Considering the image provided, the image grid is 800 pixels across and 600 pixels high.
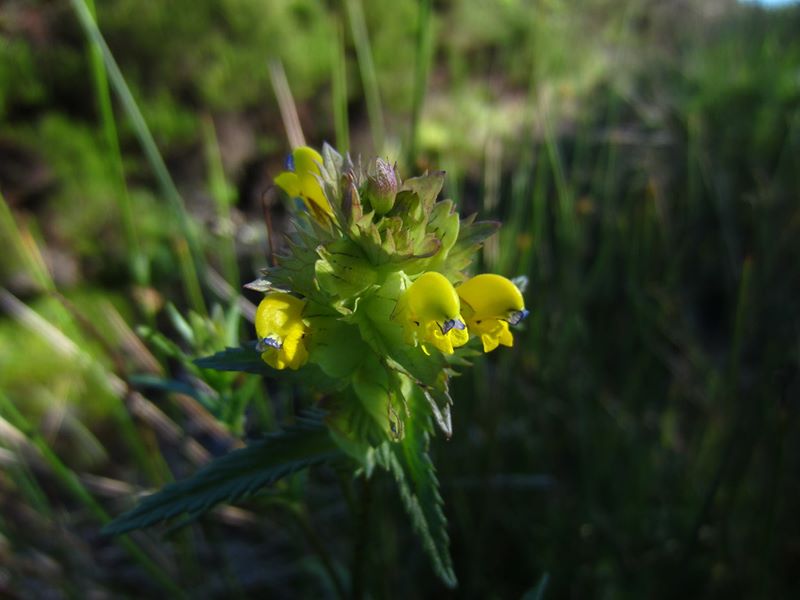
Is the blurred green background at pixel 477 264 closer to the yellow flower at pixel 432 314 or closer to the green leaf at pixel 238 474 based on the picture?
the green leaf at pixel 238 474

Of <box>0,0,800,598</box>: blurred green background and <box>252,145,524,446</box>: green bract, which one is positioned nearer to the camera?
<box>252,145,524,446</box>: green bract

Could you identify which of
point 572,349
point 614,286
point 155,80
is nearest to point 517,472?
point 572,349

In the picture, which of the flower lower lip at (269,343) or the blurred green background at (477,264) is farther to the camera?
the blurred green background at (477,264)

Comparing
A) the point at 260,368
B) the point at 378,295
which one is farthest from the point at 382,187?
the point at 260,368

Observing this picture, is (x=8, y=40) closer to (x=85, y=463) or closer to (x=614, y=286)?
(x=85, y=463)

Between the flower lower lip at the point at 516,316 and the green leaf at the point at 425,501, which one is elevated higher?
the flower lower lip at the point at 516,316

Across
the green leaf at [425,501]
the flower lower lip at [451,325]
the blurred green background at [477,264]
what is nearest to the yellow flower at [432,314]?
the flower lower lip at [451,325]

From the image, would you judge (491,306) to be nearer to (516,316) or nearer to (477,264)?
(516,316)

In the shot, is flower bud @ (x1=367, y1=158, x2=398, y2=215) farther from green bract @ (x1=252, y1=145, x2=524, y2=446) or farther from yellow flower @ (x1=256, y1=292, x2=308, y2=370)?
yellow flower @ (x1=256, y1=292, x2=308, y2=370)

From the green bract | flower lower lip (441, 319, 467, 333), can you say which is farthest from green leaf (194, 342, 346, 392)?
flower lower lip (441, 319, 467, 333)
